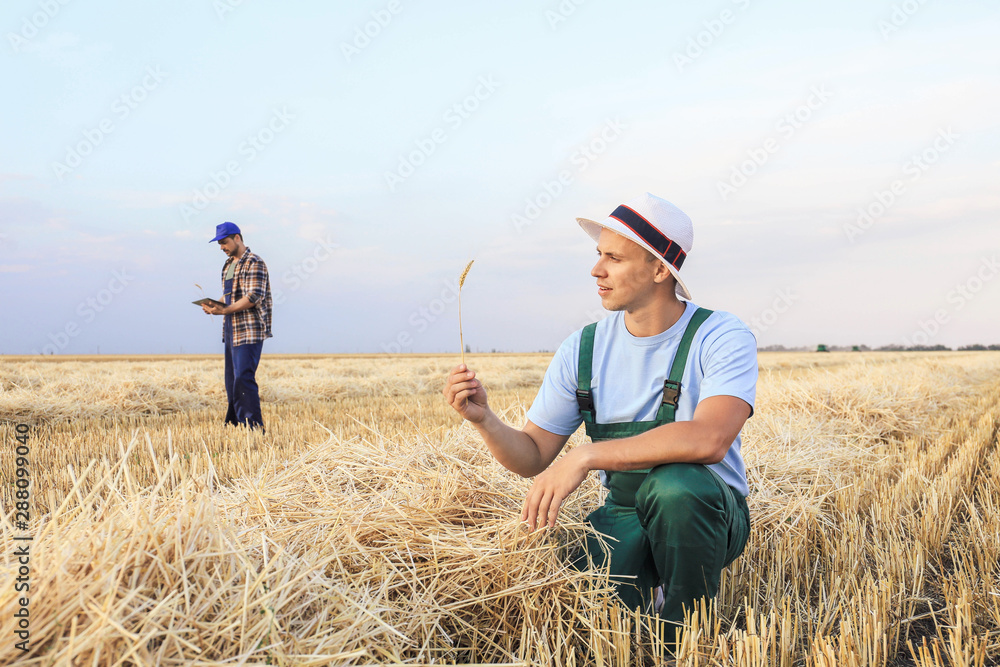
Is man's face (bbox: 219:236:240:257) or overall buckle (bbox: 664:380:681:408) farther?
man's face (bbox: 219:236:240:257)

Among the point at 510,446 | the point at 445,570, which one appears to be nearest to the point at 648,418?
the point at 510,446

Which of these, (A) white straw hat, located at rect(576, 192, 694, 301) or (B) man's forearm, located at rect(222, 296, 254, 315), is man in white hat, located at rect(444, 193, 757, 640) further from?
(B) man's forearm, located at rect(222, 296, 254, 315)

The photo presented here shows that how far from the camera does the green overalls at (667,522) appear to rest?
214cm

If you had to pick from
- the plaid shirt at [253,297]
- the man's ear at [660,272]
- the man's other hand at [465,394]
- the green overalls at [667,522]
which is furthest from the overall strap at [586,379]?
the plaid shirt at [253,297]

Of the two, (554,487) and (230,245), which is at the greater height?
(230,245)

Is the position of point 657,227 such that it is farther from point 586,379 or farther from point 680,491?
point 680,491

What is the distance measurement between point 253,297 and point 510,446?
4679mm

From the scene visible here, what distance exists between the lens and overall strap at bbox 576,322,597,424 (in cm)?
259

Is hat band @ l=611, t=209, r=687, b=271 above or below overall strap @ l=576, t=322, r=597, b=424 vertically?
above

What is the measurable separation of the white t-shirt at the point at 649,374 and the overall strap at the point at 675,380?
0.03 m

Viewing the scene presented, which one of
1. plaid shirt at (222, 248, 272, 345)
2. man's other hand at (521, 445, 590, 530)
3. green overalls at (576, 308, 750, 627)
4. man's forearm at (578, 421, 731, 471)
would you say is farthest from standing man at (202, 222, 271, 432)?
man's forearm at (578, 421, 731, 471)

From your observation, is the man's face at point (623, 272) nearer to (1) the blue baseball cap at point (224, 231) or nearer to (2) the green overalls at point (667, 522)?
(2) the green overalls at point (667, 522)

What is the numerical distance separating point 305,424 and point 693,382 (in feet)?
17.5

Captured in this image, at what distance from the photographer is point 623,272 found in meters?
2.39
